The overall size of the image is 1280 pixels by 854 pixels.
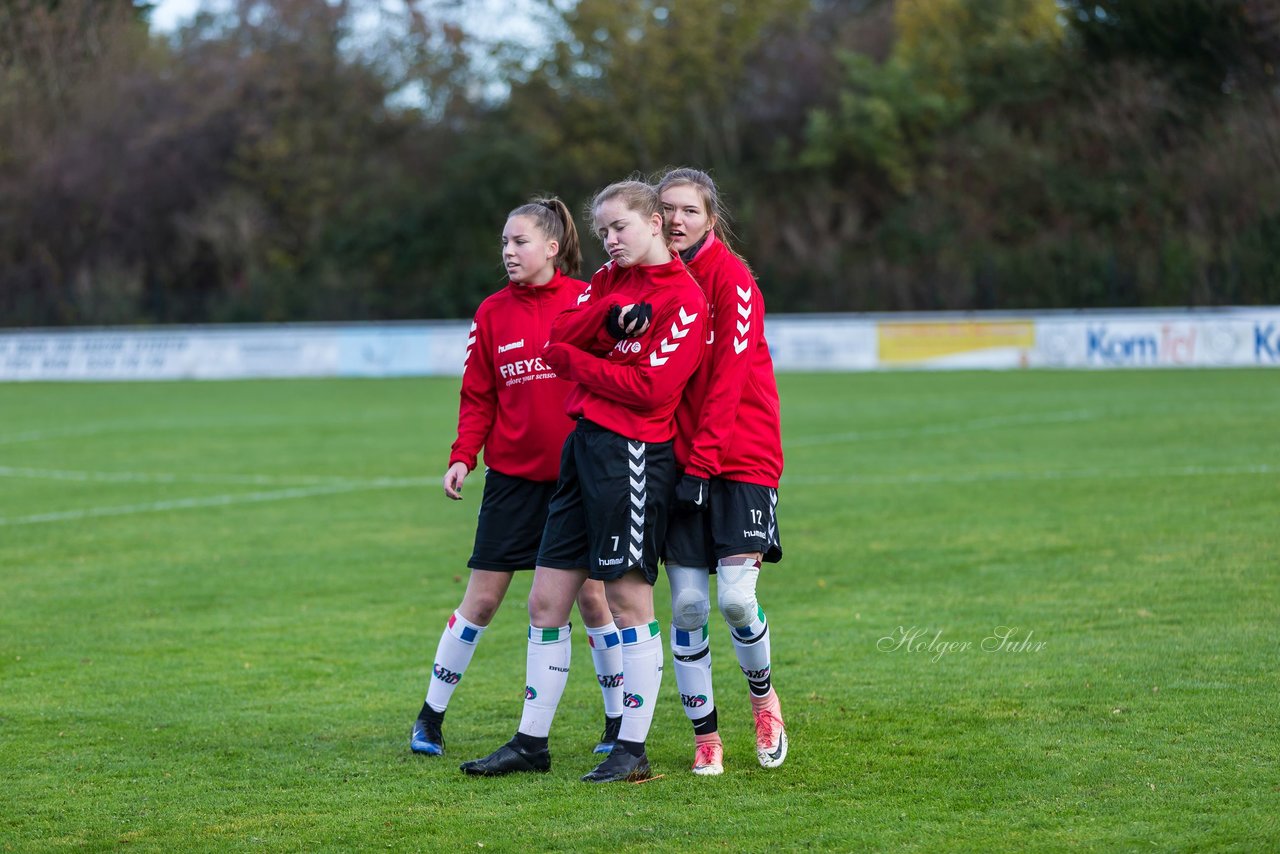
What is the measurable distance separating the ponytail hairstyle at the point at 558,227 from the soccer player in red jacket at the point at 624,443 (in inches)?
19.8

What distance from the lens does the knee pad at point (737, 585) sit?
4957 mm

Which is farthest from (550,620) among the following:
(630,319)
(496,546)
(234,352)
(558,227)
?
(234,352)

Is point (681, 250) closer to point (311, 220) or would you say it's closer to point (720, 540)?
point (720, 540)

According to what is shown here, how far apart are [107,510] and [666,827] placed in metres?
9.58

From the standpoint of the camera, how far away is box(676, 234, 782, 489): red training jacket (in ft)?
16.0

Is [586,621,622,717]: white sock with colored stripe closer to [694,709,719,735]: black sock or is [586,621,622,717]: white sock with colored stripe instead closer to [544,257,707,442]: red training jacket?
[694,709,719,735]: black sock

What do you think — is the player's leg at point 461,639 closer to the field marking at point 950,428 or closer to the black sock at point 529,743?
the black sock at point 529,743

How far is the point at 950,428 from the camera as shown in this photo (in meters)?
17.9

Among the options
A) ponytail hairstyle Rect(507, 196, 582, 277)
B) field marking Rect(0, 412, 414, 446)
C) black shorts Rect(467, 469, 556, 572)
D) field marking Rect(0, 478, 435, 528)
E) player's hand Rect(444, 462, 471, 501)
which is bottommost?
field marking Rect(0, 478, 435, 528)

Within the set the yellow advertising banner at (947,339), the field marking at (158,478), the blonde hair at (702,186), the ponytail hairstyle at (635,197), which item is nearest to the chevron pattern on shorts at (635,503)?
the ponytail hairstyle at (635,197)

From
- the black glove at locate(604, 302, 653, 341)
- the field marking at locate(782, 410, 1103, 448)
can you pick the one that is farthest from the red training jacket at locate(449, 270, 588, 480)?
the field marking at locate(782, 410, 1103, 448)

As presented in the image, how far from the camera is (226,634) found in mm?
7738

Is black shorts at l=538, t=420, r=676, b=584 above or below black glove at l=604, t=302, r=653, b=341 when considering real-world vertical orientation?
below

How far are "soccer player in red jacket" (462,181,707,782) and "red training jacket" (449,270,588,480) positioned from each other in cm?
39
